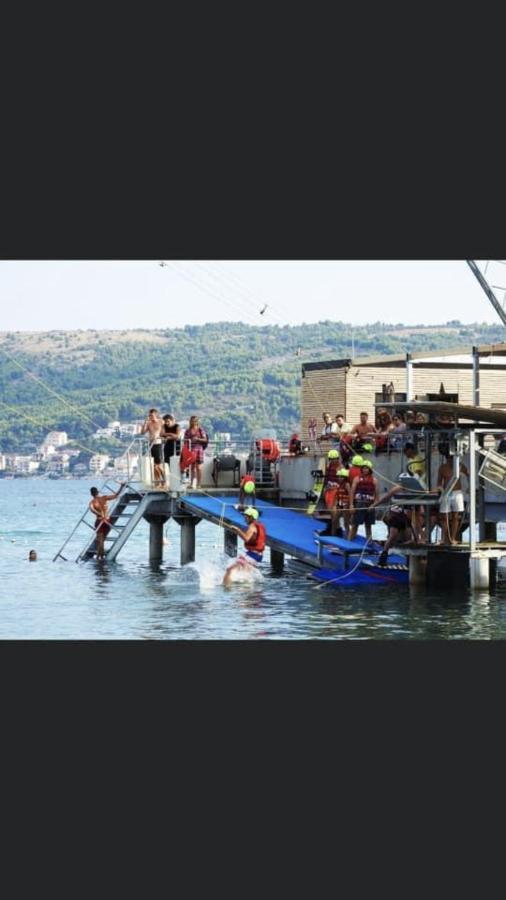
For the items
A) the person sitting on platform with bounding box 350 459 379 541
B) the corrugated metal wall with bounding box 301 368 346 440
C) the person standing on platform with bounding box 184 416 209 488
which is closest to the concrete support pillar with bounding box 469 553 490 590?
the person sitting on platform with bounding box 350 459 379 541

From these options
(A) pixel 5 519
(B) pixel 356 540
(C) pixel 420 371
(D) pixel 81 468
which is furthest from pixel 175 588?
(D) pixel 81 468

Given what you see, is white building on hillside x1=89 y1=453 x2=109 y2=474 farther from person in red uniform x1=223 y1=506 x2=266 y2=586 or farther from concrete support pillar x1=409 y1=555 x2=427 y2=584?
concrete support pillar x1=409 y1=555 x2=427 y2=584

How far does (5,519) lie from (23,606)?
75.1 metres

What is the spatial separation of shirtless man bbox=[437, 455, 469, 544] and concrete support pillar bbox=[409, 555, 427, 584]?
0.76 m

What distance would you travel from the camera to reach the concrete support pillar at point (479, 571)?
33000 mm

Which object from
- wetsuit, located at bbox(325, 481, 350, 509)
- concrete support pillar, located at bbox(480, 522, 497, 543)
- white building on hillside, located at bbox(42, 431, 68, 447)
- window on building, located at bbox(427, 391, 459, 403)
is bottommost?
concrete support pillar, located at bbox(480, 522, 497, 543)

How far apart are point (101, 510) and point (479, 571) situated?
41.9 ft

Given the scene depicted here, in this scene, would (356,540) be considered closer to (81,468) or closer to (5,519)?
(5,519)

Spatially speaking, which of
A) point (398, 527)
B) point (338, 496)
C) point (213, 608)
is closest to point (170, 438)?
point (338, 496)

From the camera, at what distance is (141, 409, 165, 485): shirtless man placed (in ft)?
139

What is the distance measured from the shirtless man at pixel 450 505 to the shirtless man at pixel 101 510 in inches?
444

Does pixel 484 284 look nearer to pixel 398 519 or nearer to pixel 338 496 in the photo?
pixel 338 496

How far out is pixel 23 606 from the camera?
35.4 metres

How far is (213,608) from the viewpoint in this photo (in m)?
33.3
